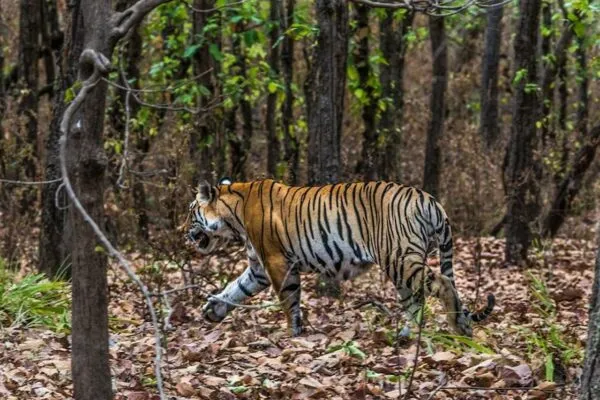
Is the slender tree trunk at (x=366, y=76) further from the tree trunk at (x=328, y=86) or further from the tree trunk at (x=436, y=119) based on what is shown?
the tree trunk at (x=328, y=86)

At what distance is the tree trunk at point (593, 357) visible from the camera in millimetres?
4621

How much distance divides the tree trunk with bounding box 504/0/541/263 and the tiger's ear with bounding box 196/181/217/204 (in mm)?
4462

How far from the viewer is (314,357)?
697 cm

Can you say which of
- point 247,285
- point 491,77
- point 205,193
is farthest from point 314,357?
point 491,77

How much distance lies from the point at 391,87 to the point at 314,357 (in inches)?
352

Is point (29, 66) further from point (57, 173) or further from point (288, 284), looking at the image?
point (288, 284)

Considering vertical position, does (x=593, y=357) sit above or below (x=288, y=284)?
above

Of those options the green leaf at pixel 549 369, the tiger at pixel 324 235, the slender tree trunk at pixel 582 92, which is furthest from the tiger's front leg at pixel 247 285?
the slender tree trunk at pixel 582 92

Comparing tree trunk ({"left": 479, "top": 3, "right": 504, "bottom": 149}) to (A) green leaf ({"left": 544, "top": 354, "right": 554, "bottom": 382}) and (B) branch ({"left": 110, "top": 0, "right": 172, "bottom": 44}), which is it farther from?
(B) branch ({"left": 110, "top": 0, "right": 172, "bottom": 44})

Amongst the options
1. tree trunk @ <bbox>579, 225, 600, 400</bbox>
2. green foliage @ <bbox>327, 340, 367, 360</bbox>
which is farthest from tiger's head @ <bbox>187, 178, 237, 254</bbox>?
tree trunk @ <bbox>579, 225, 600, 400</bbox>

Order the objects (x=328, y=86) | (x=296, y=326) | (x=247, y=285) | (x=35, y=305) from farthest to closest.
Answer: (x=328, y=86) → (x=247, y=285) → (x=296, y=326) → (x=35, y=305)

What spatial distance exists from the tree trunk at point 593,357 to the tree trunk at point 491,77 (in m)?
13.2

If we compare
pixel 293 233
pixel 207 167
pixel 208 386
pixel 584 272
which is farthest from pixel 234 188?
pixel 584 272

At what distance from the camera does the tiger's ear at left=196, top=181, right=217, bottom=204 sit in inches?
357
